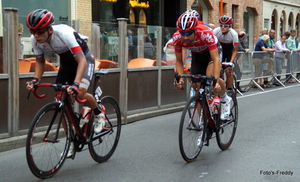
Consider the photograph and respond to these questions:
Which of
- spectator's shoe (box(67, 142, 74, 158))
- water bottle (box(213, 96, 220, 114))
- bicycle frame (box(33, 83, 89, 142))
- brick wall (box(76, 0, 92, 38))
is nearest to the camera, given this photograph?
bicycle frame (box(33, 83, 89, 142))

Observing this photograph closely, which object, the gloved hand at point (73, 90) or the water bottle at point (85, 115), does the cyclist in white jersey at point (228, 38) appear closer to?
the water bottle at point (85, 115)

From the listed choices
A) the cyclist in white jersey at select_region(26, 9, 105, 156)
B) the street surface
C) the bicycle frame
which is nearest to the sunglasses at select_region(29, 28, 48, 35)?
the cyclist in white jersey at select_region(26, 9, 105, 156)

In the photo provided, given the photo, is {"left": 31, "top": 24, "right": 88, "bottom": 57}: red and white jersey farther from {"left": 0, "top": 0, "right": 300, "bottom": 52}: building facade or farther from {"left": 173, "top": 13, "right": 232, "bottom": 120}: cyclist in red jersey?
{"left": 0, "top": 0, "right": 300, "bottom": 52}: building facade

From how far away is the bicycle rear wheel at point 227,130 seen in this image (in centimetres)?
681

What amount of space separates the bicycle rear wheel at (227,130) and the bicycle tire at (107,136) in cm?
135

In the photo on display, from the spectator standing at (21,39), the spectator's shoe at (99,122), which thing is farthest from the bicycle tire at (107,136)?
the spectator standing at (21,39)

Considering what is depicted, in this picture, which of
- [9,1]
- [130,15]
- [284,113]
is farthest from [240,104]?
[130,15]

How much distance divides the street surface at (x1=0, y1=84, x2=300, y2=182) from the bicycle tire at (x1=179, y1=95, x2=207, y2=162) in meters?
0.16

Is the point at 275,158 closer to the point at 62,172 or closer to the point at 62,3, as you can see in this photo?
the point at 62,172

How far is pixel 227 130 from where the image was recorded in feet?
23.5

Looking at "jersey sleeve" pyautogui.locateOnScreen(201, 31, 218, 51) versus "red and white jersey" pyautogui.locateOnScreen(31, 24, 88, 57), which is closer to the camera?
"red and white jersey" pyautogui.locateOnScreen(31, 24, 88, 57)

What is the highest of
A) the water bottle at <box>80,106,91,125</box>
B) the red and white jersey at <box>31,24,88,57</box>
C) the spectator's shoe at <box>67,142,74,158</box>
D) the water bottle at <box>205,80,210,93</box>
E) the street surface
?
the red and white jersey at <box>31,24,88,57</box>

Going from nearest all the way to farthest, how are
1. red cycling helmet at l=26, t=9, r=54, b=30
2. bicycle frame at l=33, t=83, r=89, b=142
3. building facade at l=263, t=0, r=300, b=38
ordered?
red cycling helmet at l=26, t=9, r=54, b=30 → bicycle frame at l=33, t=83, r=89, b=142 → building facade at l=263, t=0, r=300, b=38

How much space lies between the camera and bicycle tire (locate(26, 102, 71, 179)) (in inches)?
201
